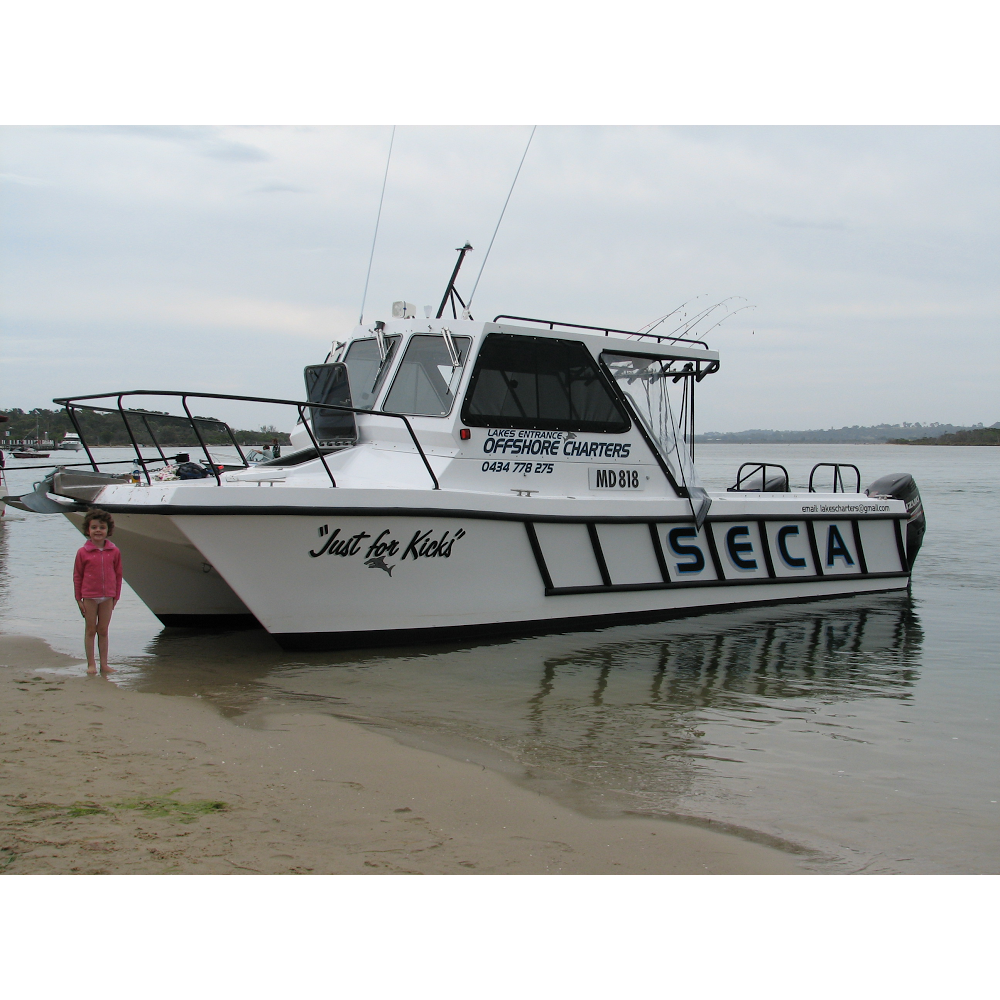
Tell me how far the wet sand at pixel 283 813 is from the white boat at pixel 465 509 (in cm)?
173

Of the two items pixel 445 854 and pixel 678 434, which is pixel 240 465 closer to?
pixel 678 434

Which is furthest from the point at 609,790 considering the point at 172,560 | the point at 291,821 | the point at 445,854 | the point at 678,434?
the point at 678,434

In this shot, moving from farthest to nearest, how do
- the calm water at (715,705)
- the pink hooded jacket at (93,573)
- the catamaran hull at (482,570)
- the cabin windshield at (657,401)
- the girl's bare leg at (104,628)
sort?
the cabin windshield at (657,401)
the catamaran hull at (482,570)
the girl's bare leg at (104,628)
the pink hooded jacket at (93,573)
the calm water at (715,705)

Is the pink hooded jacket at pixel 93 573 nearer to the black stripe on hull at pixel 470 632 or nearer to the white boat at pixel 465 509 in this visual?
the white boat at pixel 465 509

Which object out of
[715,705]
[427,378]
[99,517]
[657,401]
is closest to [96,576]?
[99,517]

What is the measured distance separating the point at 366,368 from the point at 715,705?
4411 mm

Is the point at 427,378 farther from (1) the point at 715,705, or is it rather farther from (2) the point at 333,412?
(1) the point at 715,705

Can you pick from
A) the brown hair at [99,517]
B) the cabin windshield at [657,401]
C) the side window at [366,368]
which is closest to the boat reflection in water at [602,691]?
the brown hair at [99,517]

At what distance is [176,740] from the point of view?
4.68m

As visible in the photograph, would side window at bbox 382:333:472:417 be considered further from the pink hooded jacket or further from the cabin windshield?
the pink hooded jacket

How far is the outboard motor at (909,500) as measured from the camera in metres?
10.9

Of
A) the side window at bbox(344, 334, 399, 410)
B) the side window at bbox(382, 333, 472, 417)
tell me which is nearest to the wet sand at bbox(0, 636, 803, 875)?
the side window at bbox(382, 333, 472, 417)

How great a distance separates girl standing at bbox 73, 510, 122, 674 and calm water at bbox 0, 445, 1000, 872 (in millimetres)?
418

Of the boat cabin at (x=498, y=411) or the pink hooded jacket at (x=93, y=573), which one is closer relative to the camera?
the pink hooded jacket at (x=93, y=573)
